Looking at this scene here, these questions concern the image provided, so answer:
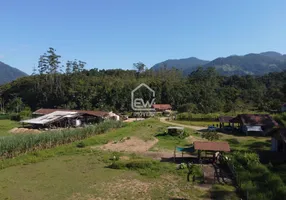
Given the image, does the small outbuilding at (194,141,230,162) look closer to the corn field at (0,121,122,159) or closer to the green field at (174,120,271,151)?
the green field at (174,120,271,151)

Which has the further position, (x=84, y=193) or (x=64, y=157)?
(x=64, y=157)

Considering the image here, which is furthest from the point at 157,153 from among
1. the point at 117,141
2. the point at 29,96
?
the point at 29,96

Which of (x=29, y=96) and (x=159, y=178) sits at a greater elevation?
(x=29, y=96)

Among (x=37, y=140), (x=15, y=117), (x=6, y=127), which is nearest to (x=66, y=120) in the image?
(x=6, y=127)

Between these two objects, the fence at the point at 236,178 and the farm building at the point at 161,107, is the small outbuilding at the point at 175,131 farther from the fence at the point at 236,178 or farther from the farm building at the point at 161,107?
the farm building at the point at 161,107

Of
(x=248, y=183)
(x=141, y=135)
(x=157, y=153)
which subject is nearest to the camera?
(x=248, y=183)

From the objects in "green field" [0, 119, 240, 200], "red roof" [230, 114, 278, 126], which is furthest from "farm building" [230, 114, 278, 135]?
"green field" [0, 119, 240, 200]

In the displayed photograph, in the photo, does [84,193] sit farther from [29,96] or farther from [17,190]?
[29,96]
